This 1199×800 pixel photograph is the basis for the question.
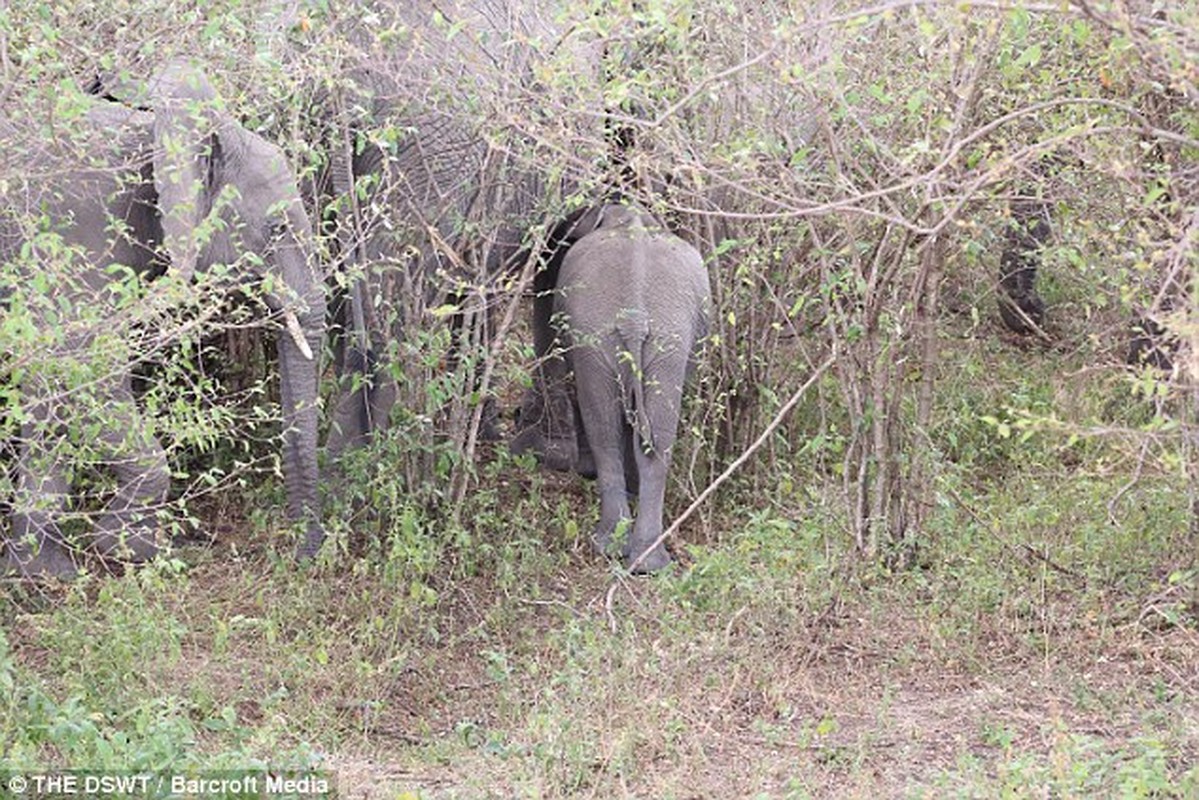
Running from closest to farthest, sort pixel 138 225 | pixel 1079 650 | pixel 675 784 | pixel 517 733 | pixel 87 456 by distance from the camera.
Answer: pixel 675 784
pixel 517 733
pixel 1079 650
pixel 87 456
pixel 138 225

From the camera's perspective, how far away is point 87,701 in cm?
562

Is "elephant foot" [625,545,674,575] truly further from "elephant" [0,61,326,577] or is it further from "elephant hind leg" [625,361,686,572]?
"elephant" [0,61,326,577]

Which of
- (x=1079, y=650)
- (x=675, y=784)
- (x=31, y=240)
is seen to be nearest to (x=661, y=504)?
(x=1079, y=650)

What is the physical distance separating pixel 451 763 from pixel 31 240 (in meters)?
1.77

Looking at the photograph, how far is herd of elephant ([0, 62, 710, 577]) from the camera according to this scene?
6.41 m

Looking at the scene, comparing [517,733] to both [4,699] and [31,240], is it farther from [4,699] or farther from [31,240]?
[31,240]

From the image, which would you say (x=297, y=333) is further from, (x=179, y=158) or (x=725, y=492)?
(x=725, y=492)

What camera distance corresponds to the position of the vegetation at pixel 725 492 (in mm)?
5160

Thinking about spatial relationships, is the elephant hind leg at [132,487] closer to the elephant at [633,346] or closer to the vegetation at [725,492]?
the vegetation at [725,492]

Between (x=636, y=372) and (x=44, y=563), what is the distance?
7.06 ft

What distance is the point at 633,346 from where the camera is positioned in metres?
7.33

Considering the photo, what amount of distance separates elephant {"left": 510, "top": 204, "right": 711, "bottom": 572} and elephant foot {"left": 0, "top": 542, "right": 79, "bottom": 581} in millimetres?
1855

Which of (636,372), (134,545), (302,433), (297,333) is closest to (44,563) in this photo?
(134,545)

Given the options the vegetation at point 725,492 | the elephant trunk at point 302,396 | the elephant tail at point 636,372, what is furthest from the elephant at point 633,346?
the elephant trunk at point 302,396
